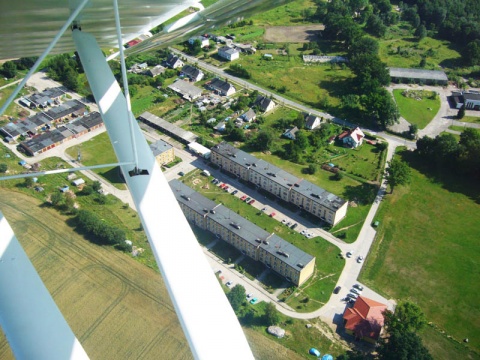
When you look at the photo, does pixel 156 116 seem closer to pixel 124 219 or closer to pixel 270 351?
pixel 124 219

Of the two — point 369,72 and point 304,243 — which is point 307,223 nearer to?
point 304,243

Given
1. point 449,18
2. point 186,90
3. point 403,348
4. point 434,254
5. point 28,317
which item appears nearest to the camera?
point 28,317

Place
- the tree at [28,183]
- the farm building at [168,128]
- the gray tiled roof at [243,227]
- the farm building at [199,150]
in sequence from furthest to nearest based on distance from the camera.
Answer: the farm building at [168,128] < the farm building at [199,150] < the tree at [28,183] < the gray tiled roof at [243,227]

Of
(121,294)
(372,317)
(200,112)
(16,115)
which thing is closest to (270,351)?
(372,317)

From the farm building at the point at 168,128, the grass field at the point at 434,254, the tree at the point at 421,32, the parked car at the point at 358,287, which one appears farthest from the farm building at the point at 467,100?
the parked car at the point at 358,287

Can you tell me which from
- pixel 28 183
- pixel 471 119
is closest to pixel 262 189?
pixel 28 183

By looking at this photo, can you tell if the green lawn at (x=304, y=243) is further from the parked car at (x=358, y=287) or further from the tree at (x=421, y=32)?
the tree at (x=421, y=32)

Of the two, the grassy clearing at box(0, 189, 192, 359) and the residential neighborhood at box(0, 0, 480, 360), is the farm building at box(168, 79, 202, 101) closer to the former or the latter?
the residential neighborhood at box(0, 0, 480, 360)
